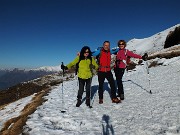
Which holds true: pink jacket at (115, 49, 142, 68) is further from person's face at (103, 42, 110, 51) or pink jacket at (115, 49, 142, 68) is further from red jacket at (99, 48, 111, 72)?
person's face at (103, 42, 110, 51)

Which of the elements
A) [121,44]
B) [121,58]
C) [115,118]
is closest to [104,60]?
[121,58]

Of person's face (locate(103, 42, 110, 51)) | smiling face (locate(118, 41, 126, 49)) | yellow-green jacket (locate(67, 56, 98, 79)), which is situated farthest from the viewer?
smiling face (locate(118, 41, 126, 49))

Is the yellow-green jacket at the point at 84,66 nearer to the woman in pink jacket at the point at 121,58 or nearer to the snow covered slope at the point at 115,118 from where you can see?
the woman in pink jacket at the point at 121,58

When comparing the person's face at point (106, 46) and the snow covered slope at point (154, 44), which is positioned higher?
the snow covered slope at point (154, 44)

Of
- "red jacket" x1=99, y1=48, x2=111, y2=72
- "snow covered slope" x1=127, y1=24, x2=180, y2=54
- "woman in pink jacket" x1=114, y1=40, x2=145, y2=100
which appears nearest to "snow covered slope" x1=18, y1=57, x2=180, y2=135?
"woman in pink jacket" x1=114, y1=40, x2=145, y2=100

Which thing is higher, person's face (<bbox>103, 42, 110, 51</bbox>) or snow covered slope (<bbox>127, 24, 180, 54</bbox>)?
snow covered slope (<bbox>127, 24, 180, 54</bbox>)

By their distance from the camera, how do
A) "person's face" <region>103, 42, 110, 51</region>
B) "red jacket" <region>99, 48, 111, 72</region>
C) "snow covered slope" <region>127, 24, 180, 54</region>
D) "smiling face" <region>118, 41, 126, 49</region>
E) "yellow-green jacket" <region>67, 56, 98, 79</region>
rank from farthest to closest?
1. "snow covered slope" <region>127, 24, 180, 54</region>
2. "smiling face" <region>118, 41, 126, 49</region>
3. "red jacket" <region>99, 48, 111, 72</region>
4. "yellow-green jacket" <region>67, 56, 98, 79</region>
5. "person's face" <region>103, 42, 110, 51</region>

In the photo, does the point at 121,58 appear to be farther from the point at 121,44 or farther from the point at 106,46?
the point at 106,46

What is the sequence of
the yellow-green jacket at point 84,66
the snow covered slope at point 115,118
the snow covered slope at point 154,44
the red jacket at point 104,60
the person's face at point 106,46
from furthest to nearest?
1. the snow covered slope at point 154,44
2. the red jacket at point 104,60
3. the yellow-green jacket at point 84,66
4. the person's face at point 106,46
5. the snow covered slope at point 115,118

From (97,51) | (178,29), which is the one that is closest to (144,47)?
(178,29)

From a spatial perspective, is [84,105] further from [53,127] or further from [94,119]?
[53,127]

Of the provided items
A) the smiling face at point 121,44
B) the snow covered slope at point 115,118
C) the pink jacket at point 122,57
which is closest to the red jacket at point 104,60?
the pink jacket at point 122,57

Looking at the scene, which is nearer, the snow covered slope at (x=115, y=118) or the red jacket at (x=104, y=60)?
the snow covered slope at (x=115, y=118)

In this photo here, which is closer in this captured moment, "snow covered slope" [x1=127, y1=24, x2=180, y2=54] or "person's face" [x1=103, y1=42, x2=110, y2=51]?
"person's face" [x1=103, y1=42, x2=110, y2=51]
